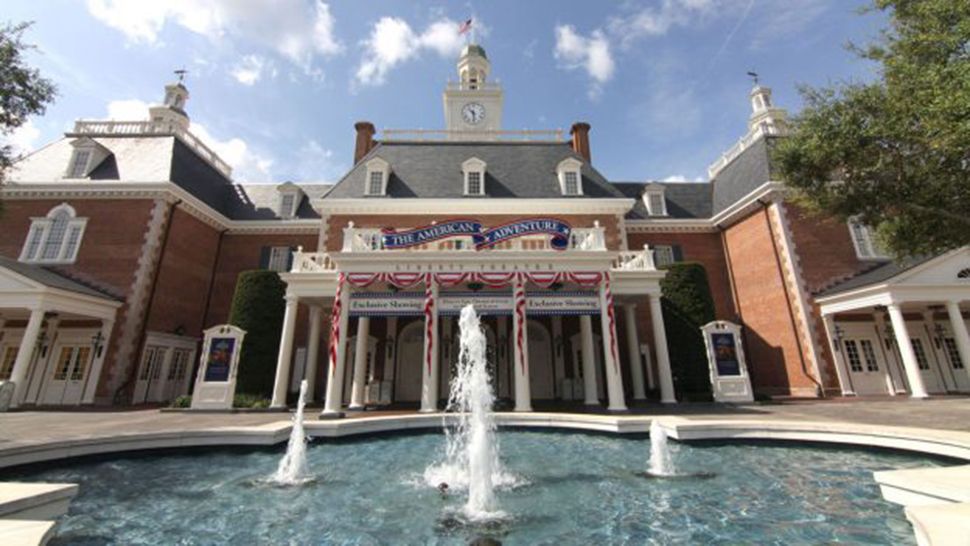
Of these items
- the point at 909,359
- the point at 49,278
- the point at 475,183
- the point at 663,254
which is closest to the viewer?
the point at 909,359

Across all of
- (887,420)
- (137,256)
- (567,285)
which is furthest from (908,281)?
(137,256)

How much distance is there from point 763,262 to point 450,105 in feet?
85.3

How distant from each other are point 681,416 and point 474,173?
15.6 metres

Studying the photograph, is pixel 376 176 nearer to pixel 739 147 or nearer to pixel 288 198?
pixel 288 198

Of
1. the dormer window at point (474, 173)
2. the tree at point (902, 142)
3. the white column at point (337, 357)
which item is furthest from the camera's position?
the dormer window at point (474, 173)

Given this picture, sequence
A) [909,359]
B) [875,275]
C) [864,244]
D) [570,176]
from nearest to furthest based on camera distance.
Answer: [909,359] < [875,275] < [864,244] < [570,176]

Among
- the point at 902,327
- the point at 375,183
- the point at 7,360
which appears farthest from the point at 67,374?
the point at 902,327

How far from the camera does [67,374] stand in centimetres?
1864

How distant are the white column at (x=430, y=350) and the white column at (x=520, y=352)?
2909 millimetres

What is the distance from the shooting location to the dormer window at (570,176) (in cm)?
2222

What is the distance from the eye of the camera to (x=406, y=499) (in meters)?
6.22

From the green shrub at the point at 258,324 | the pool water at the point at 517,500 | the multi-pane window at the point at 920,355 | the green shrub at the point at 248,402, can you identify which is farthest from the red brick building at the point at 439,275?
the pool water at the point at 517,500

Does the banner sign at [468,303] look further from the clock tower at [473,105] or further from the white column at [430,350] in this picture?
the clock tower at [473,105]

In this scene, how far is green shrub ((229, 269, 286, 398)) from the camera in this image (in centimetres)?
1772
